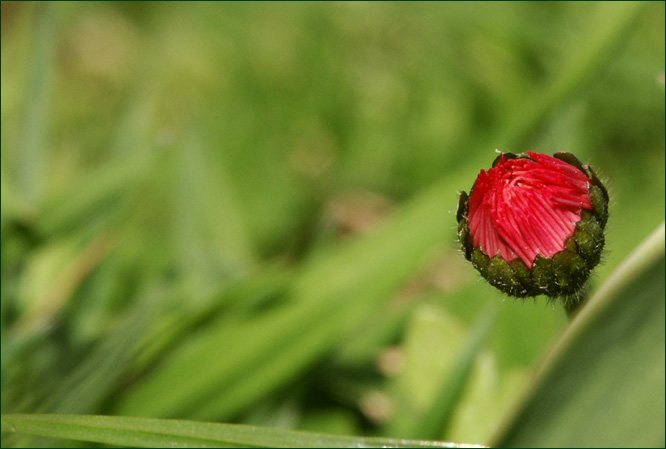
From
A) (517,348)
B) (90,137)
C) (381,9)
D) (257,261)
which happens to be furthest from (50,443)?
(381,9)

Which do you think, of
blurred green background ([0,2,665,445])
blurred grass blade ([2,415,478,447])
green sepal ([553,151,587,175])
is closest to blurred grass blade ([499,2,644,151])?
blurred green background ([0,2,665,445])

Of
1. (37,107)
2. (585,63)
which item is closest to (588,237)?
(585,63)

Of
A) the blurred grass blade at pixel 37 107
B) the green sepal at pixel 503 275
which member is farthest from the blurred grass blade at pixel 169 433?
the blurred grass blade at pixel 37 107

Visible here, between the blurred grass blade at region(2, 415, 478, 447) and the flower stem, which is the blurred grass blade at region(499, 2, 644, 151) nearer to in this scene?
the flower stem

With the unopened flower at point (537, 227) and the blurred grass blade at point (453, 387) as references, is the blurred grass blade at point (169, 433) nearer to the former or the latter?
the unopened flower at point (537, 227)

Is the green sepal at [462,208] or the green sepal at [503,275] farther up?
the green sepal at [462,208]

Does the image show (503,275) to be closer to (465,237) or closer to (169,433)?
(465,237)

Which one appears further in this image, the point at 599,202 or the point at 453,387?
the point at 453,387
